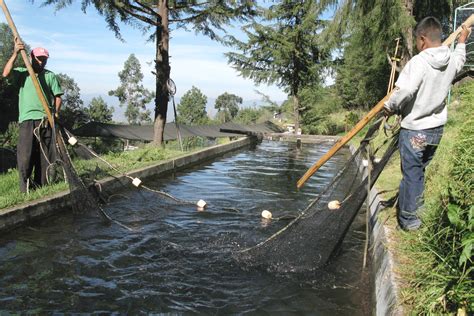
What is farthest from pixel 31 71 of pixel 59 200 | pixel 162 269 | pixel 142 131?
pixel 142 131

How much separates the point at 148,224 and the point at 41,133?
213 centimetres

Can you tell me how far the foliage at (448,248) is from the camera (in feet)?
8.17

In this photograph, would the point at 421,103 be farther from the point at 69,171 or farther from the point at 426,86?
the point at 69,171

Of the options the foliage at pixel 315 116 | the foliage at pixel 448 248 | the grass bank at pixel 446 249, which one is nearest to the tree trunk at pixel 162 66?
the grass bank at pixel 446 249

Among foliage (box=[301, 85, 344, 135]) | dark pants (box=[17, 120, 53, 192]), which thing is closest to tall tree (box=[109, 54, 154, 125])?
foliage (box=[301, 85, 344, 135])

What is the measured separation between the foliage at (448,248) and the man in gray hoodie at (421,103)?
0.27 meters

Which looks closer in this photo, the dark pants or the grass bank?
the grass bank

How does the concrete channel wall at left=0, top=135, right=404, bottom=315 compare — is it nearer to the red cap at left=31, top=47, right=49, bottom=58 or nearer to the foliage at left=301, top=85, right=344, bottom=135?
the red cap at left=31, top=47, right=49, bottom=58

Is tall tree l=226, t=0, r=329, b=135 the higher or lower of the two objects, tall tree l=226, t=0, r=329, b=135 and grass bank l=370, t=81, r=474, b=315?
the higher

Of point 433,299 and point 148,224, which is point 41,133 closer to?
point 148,224

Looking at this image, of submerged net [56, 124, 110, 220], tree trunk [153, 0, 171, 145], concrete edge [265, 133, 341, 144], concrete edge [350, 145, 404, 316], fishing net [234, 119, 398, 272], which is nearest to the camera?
concrete edge [350, 145, 404, 316]

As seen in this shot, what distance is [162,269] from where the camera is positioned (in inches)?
183

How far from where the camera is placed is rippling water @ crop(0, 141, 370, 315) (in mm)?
3904

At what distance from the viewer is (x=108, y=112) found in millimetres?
58688
